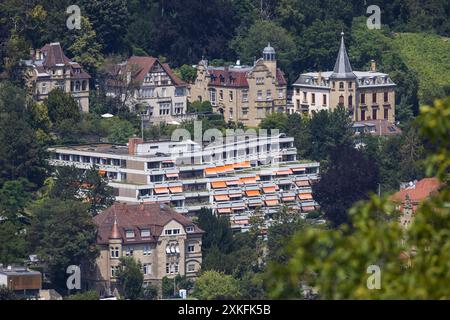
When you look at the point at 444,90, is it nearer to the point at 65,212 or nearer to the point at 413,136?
the point at 413,136

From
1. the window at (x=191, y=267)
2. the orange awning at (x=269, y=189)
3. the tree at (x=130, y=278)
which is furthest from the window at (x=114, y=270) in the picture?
the orange awning at (x=269, y=189)

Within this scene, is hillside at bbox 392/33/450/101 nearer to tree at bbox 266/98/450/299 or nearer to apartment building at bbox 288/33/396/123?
apartment building at bbox 288/33/396/123

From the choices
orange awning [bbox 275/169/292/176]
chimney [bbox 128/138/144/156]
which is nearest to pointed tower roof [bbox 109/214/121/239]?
chimney [bbox 128/138/144/156]

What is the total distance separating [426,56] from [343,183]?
50.0ft

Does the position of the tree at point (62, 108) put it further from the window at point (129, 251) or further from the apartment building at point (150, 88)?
the window at point (129, 251)

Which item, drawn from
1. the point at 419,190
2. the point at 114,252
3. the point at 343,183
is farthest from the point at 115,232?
the point at 419,190

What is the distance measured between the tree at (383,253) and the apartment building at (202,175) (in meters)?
43.9

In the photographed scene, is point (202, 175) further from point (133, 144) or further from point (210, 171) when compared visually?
point (133, 144)

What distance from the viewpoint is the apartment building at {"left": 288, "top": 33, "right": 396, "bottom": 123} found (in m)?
68.9

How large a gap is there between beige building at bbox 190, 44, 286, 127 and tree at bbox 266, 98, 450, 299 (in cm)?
5201

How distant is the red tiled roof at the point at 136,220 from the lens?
56.6 m

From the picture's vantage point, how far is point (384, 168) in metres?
63.4

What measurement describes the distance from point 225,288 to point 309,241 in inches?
1469
